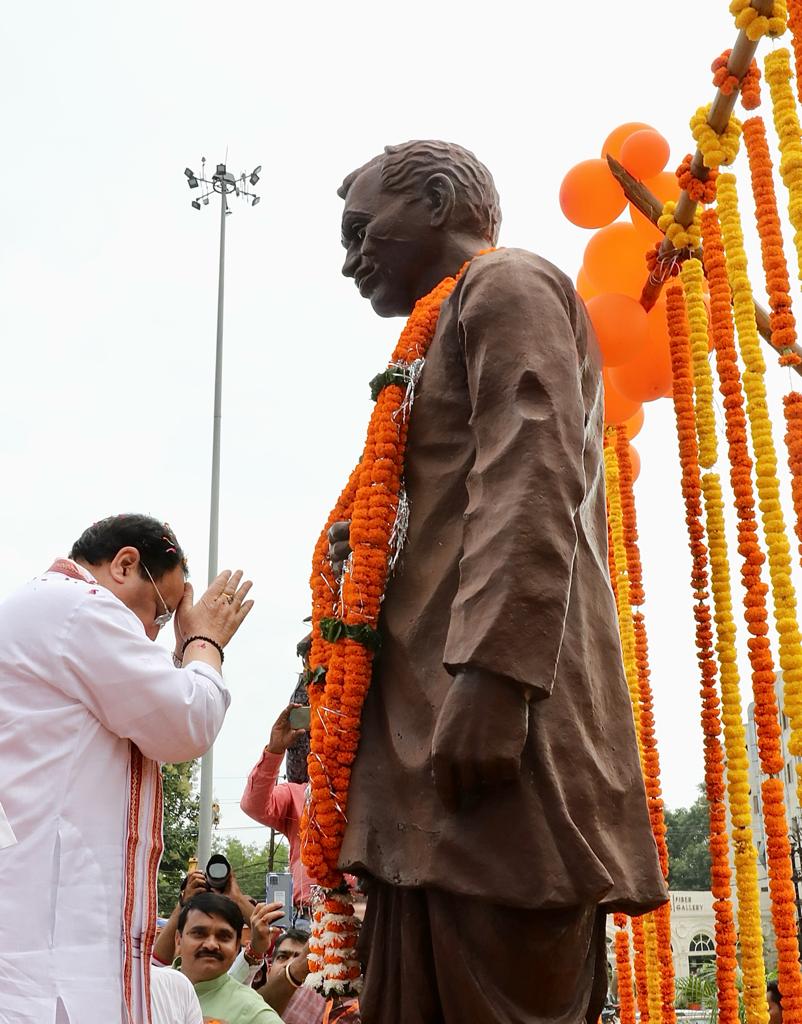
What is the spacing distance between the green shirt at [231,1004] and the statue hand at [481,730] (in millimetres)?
2698

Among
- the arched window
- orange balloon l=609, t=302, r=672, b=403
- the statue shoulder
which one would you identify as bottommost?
the arched window

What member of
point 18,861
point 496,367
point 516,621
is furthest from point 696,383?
point 18,861

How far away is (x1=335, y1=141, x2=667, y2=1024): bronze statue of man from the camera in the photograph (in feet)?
6.45

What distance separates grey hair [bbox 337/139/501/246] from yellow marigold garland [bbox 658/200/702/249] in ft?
5.43

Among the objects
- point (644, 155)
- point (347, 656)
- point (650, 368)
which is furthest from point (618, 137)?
point (347, 656)

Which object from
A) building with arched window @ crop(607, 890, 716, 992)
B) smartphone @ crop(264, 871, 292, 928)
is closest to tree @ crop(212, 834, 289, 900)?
building with arched window @ crop(607, 890, 716, 992)

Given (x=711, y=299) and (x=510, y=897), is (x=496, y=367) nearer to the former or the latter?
(x=510, y=897)

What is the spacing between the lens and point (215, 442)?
16562 mm

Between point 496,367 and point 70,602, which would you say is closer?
point 496,367

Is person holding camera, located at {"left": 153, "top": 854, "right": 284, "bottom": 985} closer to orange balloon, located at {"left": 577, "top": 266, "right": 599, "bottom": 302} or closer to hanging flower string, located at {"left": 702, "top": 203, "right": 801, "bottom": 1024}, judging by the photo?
hanging flower string, located at {"left": 702, "top": 203, "right": 801, "bottom": 1024}

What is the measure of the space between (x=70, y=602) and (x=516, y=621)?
104 cm

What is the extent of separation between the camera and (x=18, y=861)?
7.34 feet

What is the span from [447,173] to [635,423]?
2.87 meters

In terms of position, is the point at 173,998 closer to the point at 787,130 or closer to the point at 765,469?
the point at 765,469
